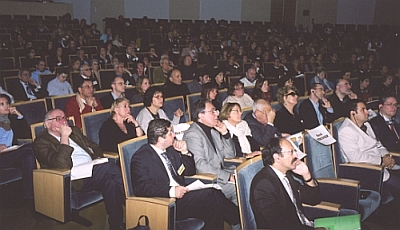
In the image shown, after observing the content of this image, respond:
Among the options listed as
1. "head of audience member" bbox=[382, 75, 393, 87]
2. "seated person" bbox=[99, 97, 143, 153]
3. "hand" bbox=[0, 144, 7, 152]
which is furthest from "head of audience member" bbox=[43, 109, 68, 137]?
Answer: "head of audience member" bbox=[382, 75, 393, 87]

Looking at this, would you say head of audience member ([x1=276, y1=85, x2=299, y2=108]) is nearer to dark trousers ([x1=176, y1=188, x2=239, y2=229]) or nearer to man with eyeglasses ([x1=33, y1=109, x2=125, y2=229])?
dark trousers ([x1=176, y1=188, x2=239, y2=229])

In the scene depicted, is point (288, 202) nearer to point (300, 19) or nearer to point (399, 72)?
point (399, 72)

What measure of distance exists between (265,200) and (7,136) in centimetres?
225

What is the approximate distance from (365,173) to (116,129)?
1.85 m

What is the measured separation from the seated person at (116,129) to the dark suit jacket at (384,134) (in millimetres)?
2048

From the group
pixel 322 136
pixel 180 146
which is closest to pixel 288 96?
pixel 322 136

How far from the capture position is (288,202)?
226 cm

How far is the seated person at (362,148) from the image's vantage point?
10.7ft

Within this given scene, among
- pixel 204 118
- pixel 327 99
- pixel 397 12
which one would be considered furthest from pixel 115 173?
pixel 397 12

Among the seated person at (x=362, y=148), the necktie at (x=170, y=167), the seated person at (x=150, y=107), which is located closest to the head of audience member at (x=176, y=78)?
the seated person at (x=150, y=107)

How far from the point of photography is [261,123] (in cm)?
368

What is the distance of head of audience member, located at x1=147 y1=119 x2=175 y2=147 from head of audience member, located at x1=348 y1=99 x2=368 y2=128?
161cm

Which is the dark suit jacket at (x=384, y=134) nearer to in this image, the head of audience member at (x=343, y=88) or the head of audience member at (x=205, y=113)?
the head of audience member at (x=343, y=88)

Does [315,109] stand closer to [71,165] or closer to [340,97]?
[340,97]
